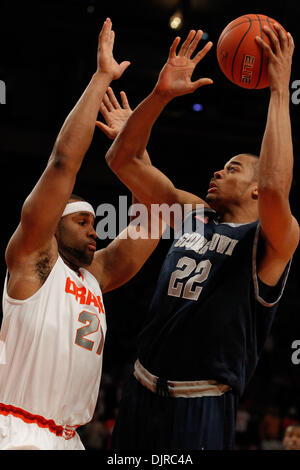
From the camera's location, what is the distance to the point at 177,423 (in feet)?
10.0

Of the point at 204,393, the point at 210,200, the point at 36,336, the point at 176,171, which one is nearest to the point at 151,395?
the point at 204,393

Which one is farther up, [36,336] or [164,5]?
[164,5]

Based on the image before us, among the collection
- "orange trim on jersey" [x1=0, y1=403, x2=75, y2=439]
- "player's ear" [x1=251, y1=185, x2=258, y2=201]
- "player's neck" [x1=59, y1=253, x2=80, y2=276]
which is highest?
"player's ear" [x1=251, y1=185, x2=258, y2=201]

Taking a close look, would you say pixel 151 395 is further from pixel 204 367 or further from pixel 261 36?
pixel 261 36

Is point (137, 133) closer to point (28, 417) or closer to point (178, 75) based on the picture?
point (178, 75)

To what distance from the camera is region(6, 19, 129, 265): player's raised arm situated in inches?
126

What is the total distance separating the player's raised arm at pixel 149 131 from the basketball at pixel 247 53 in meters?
0.15

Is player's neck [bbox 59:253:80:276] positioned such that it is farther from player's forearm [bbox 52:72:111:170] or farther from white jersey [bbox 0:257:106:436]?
player's forearm [bbox 52:72:111:170]

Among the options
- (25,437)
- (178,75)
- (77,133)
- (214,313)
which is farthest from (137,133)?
(25,437)

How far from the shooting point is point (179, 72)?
11.7 ft

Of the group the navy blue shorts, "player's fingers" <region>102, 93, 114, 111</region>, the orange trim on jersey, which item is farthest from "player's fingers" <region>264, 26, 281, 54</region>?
the orange trim on jersey

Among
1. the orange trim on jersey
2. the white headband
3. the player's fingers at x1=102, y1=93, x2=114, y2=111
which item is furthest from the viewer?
the player's fingers at x1=102, y1=93, x2=114, y2=111

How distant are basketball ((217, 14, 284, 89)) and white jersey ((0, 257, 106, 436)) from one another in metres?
1.55

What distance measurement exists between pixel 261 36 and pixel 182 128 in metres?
8.95
